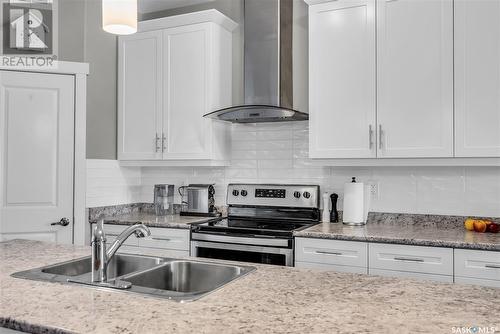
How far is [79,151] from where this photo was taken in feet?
11.9

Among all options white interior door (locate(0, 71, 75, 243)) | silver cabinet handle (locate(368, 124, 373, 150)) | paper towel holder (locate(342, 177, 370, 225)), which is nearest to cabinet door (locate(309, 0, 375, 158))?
silver cabinet handle (locate(368, 124, 373, 150))

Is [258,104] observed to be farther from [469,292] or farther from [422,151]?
[469,292]

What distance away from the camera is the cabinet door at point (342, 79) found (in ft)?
9.77

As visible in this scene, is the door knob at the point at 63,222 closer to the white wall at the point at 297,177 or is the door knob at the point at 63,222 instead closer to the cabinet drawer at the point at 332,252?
the white wall at the point at 297,177

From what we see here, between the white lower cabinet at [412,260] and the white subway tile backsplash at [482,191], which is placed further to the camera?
the white subway tile backsplash at [482,191]

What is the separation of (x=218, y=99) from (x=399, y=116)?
146cm

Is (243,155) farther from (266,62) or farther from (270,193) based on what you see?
(266,62)

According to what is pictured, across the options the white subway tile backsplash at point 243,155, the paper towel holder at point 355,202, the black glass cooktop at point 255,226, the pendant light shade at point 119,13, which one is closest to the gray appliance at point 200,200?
the black glass cooktop at point 255,226

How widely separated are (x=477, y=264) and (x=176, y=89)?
2.55 meters

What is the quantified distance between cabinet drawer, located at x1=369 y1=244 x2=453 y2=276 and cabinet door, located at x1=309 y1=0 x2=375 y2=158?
67 cm

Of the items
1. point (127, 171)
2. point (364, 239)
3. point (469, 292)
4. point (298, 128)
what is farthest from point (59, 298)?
point (127, 171)

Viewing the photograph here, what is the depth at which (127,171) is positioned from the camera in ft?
13.4

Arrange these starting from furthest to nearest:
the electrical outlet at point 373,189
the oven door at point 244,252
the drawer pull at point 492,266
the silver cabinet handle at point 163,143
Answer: the silver cabinet handle at point 163,143
the electrical outlet at point 373,189
the oven door at point 244,252
the drawer pull at point 492,266

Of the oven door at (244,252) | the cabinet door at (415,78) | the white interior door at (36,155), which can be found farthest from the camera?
the white interior door at (36,155)
